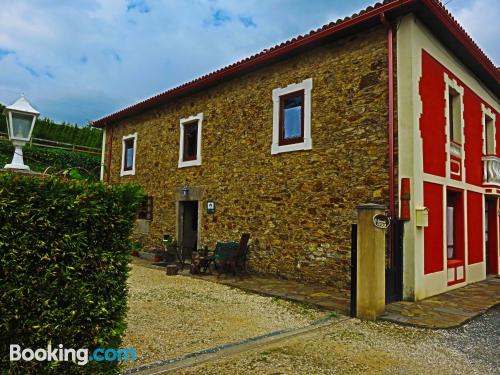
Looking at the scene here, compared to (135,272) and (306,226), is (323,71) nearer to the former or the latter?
(306,226)

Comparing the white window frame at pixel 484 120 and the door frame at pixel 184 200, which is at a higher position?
the white window frame at pixel 484 120

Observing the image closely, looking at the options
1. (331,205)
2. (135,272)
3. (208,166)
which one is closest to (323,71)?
(331,205)

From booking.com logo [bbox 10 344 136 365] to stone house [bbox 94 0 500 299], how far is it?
5.13 meters

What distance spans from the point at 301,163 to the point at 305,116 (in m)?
0.99

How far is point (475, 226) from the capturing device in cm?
877

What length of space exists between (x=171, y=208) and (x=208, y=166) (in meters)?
2.07

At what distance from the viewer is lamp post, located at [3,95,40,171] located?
12.1 feet

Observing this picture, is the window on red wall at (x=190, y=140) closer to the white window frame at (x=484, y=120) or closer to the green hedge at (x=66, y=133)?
the white window frame at (x=484, y=120)

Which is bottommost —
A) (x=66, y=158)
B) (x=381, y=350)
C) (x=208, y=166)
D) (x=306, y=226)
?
(x=381, y=350)

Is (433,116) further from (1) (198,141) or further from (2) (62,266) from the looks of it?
(2) (62,266)

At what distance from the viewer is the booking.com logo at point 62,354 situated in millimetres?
2328

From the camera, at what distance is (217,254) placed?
8602mm

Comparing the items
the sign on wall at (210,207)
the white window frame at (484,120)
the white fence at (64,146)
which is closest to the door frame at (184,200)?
the sign on wall at (210,207)

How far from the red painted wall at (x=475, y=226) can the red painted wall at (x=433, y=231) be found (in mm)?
1730
